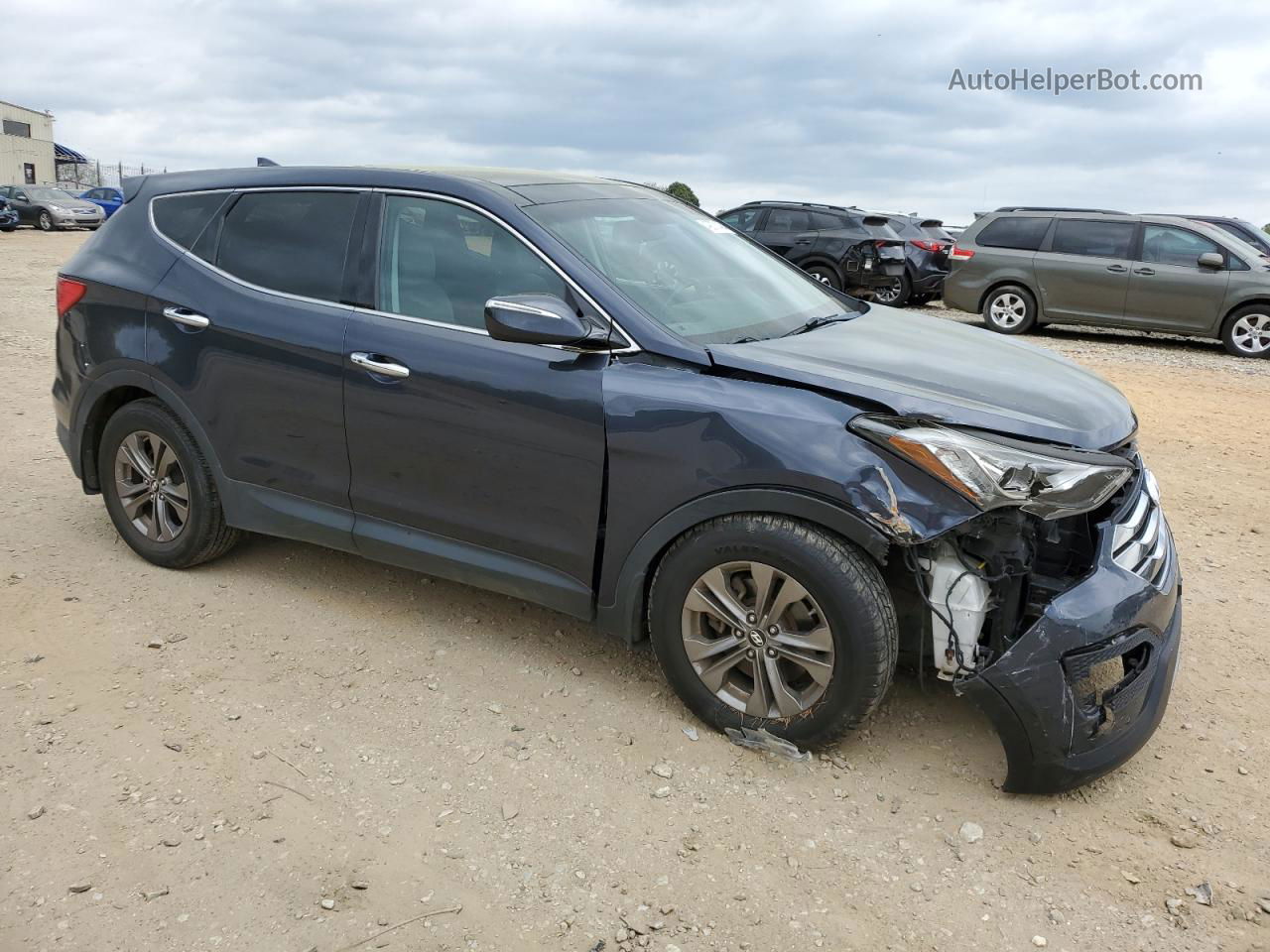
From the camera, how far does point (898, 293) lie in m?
15.5

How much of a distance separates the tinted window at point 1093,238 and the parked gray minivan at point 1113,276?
1cm

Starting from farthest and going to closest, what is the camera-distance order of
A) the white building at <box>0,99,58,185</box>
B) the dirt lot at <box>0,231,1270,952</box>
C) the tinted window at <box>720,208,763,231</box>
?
the white building at <box>0,99,58,185</box>
the tinted window at <box>720,208,763,231</box>
the dirt lot at <box>0,231,1270,952</box>

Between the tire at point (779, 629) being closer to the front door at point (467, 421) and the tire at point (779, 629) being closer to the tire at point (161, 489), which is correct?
the front door at point (467, 421)

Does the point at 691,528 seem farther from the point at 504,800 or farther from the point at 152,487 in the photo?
the point at 152,487

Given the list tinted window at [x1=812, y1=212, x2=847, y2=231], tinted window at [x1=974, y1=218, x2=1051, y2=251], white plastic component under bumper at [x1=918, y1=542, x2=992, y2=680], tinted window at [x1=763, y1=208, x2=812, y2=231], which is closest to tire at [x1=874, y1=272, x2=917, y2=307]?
tinted window at [x1=812, y1=212, x2=847, y2=231]

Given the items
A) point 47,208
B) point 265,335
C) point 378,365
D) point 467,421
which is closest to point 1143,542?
point 467,421

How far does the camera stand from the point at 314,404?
150 inches

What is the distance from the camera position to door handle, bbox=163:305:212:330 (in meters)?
4.05

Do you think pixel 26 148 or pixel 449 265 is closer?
pixel 449 265

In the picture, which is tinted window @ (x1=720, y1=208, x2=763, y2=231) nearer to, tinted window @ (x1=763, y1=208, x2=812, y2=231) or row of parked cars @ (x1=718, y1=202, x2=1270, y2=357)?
tinted window @ (x1=763, y1=208, x2=812, y2=231)

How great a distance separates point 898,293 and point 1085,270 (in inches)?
124

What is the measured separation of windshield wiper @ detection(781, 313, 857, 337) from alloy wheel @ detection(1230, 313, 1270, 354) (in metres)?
10.5

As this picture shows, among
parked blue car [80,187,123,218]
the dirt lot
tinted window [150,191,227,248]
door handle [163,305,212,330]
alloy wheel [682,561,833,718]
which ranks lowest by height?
the dirt lot

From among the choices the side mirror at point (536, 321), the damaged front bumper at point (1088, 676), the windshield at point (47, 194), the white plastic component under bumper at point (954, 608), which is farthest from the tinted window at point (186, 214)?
the windshield at point (47, 194)
